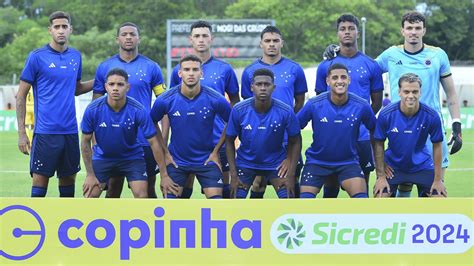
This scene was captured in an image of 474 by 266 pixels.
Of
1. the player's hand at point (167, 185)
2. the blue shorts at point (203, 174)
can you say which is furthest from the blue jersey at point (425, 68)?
the player's hand at point (167, 185)

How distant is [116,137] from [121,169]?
1.13 ft

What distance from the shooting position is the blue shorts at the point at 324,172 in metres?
8.15

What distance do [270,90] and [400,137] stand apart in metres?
1.34

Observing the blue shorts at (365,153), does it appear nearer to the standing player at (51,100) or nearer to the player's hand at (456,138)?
the player's hand at (456,138)

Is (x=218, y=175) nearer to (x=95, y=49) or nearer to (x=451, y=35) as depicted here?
(x=95, y=49)

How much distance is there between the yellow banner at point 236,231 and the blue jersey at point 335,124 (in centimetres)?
137

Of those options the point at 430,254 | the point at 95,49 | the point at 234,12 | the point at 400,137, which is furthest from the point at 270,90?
the point at 234,12

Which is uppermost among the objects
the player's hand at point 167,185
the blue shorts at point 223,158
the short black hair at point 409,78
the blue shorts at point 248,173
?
the short black hair at point 409,78

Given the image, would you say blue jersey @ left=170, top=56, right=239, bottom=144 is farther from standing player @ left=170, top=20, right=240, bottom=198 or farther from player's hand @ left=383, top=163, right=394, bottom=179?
player's hand @ left=383, top=163, right=394, bottom=179

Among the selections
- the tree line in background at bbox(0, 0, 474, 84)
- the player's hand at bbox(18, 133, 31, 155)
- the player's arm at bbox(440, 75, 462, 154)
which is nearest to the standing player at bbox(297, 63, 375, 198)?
the player's arm at bbox(440, 75, 462, 154)

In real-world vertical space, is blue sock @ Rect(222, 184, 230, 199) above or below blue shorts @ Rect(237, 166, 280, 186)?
below

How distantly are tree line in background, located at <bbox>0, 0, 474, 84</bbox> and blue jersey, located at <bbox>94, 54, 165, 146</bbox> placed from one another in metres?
38.0

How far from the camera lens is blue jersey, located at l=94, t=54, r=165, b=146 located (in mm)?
8609

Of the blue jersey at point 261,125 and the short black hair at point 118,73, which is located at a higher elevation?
the short black hair at point 118,73
